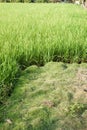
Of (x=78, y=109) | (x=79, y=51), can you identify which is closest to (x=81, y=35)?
(x=79, y=51)

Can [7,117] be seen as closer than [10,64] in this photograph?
Yes

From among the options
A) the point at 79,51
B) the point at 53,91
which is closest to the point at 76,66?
the point at 79,51

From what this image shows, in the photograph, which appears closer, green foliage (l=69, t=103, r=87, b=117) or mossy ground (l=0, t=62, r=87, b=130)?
mossy ground (l=0, t=62, r=87, b=130)

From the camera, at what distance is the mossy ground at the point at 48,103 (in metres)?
1.91

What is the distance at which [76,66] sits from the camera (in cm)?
299

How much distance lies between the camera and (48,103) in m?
2.13

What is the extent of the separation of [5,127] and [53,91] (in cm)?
57

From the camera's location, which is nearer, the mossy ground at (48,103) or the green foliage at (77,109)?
the mossy ground at (48,103)

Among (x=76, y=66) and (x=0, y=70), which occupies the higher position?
(x=0, y=70)

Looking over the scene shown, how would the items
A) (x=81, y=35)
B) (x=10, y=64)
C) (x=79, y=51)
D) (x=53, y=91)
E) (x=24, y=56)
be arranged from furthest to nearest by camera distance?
(x=81, y=35) → (x=79, y=51) → (x=24, y=56) → (x=10, y=64) → (x=53, y=91)

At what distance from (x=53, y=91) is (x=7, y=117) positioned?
47cm

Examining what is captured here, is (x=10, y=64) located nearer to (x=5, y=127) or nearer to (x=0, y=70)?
(x=0, y=70)

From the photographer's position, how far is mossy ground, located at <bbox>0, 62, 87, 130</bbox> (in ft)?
6.25

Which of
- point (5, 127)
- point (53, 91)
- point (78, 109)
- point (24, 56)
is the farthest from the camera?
Answer: point (24, 56)
